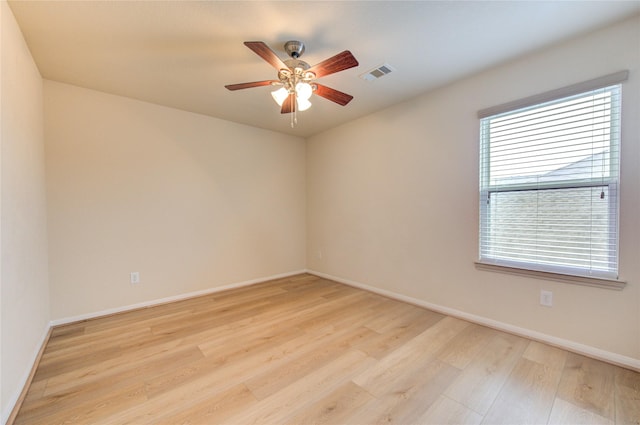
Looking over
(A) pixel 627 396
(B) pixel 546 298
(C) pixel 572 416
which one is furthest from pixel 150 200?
(A) pixel 627 396

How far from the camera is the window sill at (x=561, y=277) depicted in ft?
6.05

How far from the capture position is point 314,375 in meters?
1.76

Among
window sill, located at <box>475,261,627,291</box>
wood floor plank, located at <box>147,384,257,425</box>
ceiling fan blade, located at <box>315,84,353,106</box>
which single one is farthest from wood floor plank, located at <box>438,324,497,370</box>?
ceiling fan blade, located at <box>315,84,353,106</box>

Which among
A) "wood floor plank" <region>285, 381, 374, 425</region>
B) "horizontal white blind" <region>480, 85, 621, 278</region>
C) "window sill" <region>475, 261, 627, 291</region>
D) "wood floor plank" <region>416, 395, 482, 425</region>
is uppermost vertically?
"horizontal white blind" <region>480, 85, 621, 278</region>

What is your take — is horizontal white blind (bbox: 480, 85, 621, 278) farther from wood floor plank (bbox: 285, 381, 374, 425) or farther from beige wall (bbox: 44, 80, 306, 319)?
A: beige wall (bbox: 44, 80, 306, 319)

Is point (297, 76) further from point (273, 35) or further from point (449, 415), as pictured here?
point (449, 415)

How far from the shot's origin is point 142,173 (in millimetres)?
2988

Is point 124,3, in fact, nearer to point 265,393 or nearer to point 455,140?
point 265,393

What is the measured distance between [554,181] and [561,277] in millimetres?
767

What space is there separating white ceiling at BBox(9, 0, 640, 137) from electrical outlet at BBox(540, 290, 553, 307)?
6.52 ft

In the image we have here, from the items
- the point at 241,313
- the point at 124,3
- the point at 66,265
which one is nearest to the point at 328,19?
the point at 124,3

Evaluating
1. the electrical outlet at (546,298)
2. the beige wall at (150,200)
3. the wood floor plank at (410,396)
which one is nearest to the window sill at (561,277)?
the electrical outlet at (546,298)

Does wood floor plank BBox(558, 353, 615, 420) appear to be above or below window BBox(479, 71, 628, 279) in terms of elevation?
below

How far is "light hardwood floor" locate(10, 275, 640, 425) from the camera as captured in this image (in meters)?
1.43
